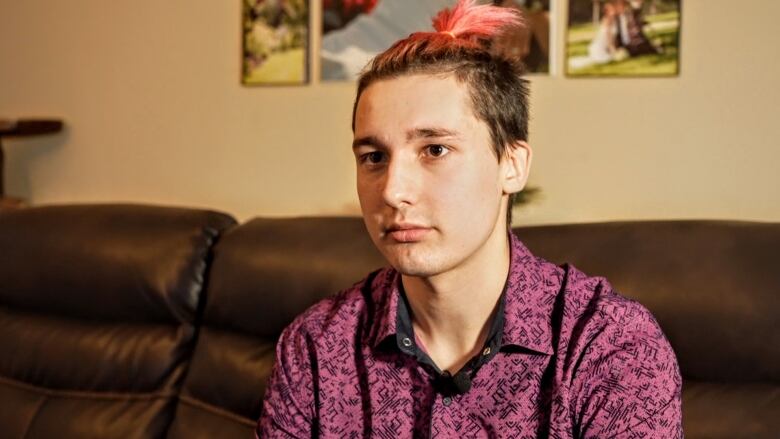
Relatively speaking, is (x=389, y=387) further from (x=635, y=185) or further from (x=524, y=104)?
(x=635, y=185)

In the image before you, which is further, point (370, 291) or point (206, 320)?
point (206, 320)

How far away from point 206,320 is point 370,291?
2.05ft

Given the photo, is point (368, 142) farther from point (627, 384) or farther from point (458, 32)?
point (627, 384)

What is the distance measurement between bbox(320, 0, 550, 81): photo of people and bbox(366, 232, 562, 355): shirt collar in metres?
0.65

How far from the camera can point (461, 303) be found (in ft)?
4.01

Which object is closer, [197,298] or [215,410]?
[215,410]

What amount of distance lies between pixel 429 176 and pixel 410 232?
0.27 feet

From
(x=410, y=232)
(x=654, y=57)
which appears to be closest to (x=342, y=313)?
(x=410, y=232)

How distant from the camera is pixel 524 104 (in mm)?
1278

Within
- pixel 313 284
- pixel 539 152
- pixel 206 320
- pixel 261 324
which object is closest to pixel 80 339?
pixel 206 320

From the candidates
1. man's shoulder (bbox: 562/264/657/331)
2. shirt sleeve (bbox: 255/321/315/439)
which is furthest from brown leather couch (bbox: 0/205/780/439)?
shirt sleeve (bbox: 255/321/315/439)

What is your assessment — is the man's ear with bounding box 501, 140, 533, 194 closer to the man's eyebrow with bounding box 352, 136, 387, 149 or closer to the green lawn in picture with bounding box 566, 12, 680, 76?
the man's eyebrow with bounding box 352, 136, 387, 149

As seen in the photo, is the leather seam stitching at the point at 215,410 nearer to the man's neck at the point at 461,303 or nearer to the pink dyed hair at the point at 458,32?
the man's neck at the point at 461,303

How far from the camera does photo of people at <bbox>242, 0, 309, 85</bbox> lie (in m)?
2.08
